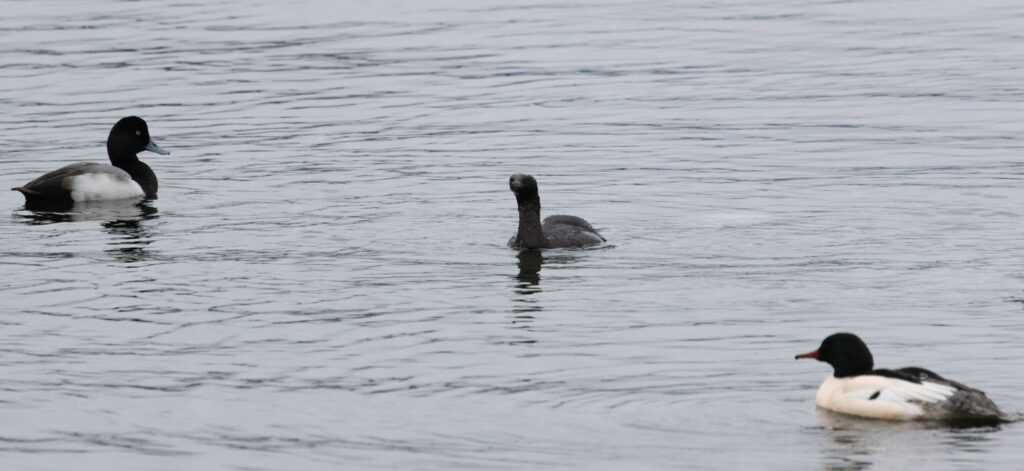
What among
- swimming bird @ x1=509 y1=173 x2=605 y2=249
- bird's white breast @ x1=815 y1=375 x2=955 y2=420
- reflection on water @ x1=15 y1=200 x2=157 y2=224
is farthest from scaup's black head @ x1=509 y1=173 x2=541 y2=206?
bird's white breast @ x1=815 y1=375 x2=955 y2=420

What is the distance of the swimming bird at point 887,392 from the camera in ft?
40.0

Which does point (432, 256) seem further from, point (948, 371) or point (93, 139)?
point (93, 139)

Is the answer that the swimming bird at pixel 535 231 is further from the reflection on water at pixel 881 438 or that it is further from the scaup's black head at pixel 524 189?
the reflection on water at pixel 881 438

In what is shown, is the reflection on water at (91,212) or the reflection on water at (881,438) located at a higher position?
the reflection on water at (91,212)

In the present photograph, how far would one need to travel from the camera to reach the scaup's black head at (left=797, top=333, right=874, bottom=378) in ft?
42.1

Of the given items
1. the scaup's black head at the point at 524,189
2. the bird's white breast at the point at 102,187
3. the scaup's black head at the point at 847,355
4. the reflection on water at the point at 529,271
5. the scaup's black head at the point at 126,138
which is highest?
the scaup's black head at the point at 126,138

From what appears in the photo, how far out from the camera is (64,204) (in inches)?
966

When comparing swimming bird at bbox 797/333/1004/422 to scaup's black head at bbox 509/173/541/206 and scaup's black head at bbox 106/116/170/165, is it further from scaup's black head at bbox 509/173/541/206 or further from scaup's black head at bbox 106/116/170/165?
scaup's black head at bbox 106/116/170/165

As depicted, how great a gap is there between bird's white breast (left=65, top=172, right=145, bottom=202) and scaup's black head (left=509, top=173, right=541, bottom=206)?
7.45 meters

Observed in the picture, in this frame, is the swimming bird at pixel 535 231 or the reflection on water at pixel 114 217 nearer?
the swimming bird at pixel 535 231

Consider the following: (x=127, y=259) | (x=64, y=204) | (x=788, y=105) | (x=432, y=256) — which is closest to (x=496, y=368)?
(x=432, y=256)

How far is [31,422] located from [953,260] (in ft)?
32.0

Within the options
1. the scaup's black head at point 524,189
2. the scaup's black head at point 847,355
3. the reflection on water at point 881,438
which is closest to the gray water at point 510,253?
the reflection on water at point 881,438

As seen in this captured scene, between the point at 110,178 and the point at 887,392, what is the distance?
15442mm
